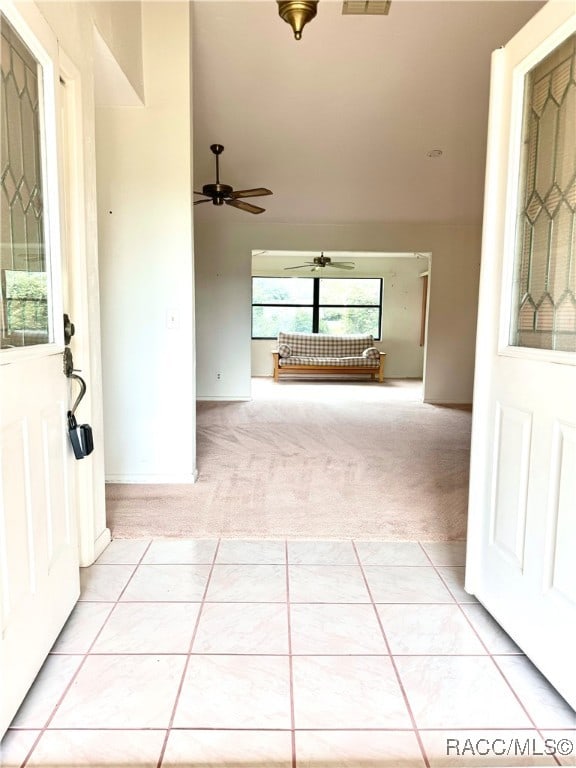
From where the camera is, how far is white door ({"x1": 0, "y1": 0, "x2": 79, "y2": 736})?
3.52ft

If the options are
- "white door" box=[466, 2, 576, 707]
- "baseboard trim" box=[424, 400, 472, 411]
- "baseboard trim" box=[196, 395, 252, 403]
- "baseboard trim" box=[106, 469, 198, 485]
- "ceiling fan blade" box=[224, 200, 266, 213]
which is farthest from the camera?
"baseboard trim" box=[196, 395, 252, 403]

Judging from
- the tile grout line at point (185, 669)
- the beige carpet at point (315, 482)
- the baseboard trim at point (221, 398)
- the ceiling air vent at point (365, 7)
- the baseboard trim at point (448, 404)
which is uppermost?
the ceiling air vent at point (365, 7)

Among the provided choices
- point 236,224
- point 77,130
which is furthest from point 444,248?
point 77,130

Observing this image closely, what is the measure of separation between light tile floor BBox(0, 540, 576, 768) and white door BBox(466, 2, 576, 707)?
164 millimetres

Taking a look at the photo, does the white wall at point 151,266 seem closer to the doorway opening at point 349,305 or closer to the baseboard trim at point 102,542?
the baseboard trim at point 102,542

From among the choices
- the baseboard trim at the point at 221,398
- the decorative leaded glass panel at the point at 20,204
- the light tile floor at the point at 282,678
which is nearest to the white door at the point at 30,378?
the decorative leaded glass panel at the point at 20,204

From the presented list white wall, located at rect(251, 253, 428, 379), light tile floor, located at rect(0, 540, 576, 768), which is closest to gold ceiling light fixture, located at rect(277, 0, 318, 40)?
light tile floor, located at rect(0, 540, 576, 768)

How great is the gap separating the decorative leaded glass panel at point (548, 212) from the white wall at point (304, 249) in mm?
4521

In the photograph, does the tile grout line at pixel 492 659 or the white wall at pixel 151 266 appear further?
the white wall at pixel 151 266

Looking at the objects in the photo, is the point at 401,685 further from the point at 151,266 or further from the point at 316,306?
the point at 316,306

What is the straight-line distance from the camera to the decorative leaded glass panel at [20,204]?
1206 millimetres

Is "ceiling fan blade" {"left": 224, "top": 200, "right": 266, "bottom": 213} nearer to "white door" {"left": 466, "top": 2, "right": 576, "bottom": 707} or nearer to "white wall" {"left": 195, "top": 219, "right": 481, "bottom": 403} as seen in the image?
"white wall" {"left": 195, "top": 219, "right": 481, "bottom": 403}

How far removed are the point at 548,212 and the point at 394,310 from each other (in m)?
7.73

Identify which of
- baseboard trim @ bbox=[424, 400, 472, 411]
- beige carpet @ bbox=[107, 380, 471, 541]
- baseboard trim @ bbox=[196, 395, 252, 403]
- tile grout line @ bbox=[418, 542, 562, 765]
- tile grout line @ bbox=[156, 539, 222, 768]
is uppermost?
baseboard trim @ bbox=[196, 395, 252, 403]
